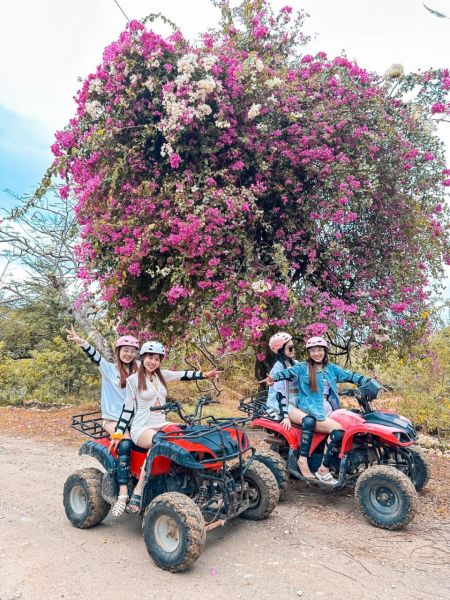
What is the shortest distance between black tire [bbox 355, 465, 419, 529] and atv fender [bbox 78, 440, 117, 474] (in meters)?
2.37

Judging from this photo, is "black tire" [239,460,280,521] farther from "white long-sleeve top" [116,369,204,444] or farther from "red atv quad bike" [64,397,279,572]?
"white long-sleeve top" [116,369,204,444]

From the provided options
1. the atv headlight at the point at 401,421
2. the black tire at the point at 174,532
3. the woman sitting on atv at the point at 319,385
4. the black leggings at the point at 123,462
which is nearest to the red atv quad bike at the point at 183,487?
the black tire at the point at 174,532

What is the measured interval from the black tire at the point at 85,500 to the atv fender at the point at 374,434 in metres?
2.41

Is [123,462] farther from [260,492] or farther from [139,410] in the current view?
[260,492]

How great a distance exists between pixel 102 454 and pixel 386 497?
108 inches

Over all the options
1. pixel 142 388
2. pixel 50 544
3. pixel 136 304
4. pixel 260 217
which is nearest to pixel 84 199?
pixel 136 304

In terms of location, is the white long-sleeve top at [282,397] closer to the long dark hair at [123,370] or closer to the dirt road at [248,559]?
the dirt road at [248,559]

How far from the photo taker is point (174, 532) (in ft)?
13.3

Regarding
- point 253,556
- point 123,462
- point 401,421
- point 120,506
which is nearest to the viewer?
point 253,556

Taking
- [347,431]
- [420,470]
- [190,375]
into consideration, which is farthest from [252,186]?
[420,470]

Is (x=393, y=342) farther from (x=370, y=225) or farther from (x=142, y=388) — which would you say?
(x=142, y=388)

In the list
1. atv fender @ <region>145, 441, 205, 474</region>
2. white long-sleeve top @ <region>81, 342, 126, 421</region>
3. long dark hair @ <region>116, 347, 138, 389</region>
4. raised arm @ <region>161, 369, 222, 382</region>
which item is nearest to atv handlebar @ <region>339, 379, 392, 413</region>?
raised arm @ <region>161, 369, 222, 382</region>

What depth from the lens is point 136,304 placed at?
7.82 m

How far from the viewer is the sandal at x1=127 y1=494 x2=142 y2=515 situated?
14.4ft
